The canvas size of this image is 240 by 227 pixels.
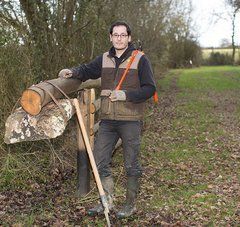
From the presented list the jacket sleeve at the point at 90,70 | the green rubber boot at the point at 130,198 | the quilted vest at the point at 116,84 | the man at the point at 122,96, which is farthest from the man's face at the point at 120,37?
the green rubber boot at the point at 130,198

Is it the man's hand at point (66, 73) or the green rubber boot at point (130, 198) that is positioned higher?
the man's hand at point (66, 73)

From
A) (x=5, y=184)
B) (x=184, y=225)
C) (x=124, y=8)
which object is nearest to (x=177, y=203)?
(x=184, y=225)

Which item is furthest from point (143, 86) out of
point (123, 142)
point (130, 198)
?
point (130, 198)

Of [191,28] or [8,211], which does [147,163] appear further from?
[191,28]

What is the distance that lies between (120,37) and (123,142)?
1.27 metres

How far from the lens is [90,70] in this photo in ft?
18.9

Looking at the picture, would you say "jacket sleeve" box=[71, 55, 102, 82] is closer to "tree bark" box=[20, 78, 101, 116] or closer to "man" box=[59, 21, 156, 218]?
"man" box=[59, 21, 156, 218]

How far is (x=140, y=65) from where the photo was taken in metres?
5.40

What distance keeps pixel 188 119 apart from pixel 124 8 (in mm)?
4675

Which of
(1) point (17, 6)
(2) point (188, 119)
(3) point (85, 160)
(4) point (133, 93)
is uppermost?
(1) point (17, 6)

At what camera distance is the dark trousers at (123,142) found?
18.1ft

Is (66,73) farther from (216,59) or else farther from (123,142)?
(216,59)

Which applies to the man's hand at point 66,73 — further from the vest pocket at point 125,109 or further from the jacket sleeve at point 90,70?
the vest pocket at point 125,109

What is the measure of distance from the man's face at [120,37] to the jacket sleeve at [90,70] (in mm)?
397
